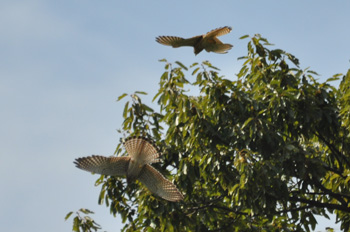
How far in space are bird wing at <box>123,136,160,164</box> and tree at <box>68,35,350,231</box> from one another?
1.37ft

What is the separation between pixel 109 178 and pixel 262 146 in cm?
276

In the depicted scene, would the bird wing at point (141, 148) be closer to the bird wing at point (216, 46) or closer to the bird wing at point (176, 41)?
the bird wing at point (176, 41)

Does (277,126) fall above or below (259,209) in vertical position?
above

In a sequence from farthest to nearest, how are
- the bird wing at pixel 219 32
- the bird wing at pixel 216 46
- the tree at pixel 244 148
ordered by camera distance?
the bird wing at pixel 216 46 → the bird wing at pixel 219 32 → the tree at pixel 244 148

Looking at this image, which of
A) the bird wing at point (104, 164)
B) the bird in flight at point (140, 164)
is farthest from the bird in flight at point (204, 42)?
the bird wing at point (104, 164)

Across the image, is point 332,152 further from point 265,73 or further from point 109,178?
point 109,178

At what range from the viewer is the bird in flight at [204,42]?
463 inches

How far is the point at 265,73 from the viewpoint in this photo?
10.5 metres

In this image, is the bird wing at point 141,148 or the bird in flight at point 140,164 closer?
the bird in flight at point 140,164

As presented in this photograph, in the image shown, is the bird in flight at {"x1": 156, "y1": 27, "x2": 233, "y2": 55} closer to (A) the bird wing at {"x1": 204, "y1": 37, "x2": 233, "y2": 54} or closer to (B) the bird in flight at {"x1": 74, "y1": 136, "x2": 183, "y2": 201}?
(A) the bird wing at {"x1": 204, "y1": 37, "x2": 233, "y2": 54}

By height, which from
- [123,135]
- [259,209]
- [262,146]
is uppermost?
[123,135]

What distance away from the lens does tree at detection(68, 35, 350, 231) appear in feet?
31.1

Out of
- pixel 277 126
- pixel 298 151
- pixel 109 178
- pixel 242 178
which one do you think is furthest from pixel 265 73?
pixel 109 178

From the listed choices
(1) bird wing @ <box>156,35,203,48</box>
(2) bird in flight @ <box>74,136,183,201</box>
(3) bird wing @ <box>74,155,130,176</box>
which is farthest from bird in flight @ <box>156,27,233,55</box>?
(3) bird wing @ <box>74,155,130,176</box>
